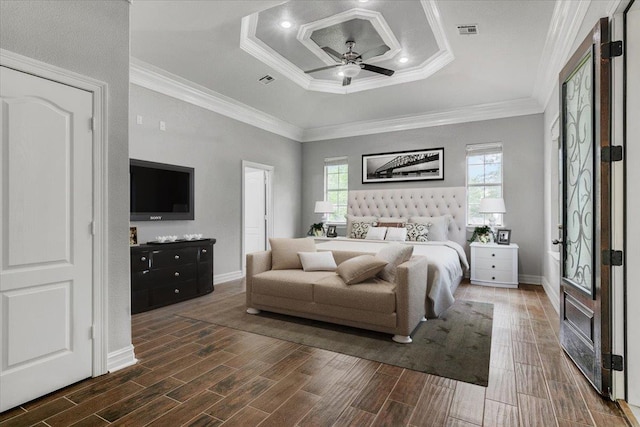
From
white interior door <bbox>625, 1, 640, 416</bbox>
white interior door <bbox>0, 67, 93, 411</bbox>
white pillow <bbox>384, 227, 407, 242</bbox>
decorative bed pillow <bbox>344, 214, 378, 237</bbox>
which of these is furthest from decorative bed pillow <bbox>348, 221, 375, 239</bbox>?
white interior door <bbox>0, 67, 93, 411</bbox>

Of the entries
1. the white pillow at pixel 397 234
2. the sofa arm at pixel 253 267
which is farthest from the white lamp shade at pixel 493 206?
the sofa arm at pixel 253 267

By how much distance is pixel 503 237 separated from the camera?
534 cm

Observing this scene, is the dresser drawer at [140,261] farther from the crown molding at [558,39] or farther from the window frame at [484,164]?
the window frame at [484,164]

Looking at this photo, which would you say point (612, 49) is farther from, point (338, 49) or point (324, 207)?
point (324, 207)

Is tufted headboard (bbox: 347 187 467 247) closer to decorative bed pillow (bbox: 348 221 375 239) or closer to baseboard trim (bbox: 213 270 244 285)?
decorative bed pillow (bbox: 348 221 375 239)

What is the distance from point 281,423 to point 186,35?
3.63m

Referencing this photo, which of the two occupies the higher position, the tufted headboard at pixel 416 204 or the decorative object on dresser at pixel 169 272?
the tufted headboard at pixel 416 204

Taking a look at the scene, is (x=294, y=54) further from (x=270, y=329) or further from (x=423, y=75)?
(x=270, y=329)

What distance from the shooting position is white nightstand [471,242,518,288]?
5051mm

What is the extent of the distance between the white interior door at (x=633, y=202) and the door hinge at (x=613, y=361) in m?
0.03

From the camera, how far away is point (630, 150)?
1.94 m

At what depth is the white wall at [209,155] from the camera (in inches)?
169

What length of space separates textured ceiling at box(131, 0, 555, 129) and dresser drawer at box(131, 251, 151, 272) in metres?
2.28

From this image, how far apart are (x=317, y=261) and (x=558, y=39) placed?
11.1 ft
